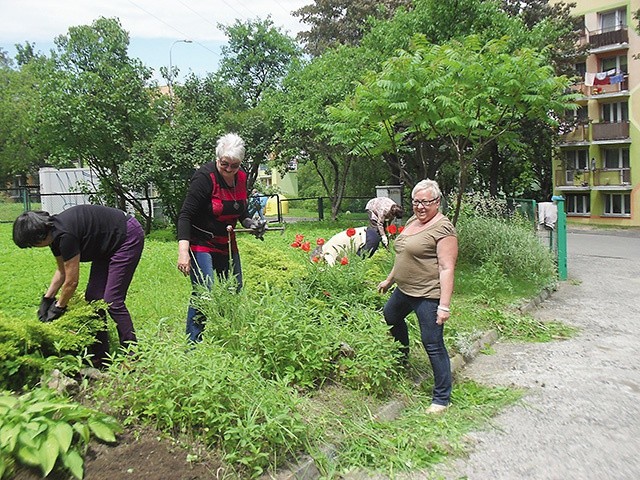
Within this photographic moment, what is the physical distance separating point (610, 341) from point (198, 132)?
46.3 feet

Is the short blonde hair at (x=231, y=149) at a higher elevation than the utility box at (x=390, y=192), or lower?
higher

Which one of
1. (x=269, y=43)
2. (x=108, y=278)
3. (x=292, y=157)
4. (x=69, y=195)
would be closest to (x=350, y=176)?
(x=269, y=43)

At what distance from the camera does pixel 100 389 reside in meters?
3.68

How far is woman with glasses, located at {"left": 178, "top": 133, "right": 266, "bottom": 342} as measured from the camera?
16.3 ft

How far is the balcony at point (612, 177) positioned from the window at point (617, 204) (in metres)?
0.76

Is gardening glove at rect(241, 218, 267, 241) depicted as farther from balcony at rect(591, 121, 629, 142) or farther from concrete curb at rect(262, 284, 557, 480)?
balcony at rect(591, 121, 629, 142)

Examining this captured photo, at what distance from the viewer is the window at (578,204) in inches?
1427

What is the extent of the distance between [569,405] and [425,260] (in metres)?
1.68

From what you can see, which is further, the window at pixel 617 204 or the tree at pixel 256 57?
the window at pixel 617 204

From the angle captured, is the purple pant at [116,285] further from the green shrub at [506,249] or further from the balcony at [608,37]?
the balcony at [608,37]

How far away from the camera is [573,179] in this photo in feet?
119

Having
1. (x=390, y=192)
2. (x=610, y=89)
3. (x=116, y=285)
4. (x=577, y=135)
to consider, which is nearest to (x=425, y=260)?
(x=116, y=285)

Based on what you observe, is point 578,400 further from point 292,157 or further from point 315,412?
point 292,157

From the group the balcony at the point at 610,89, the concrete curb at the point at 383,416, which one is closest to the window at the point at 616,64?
the balcony at the point at 610,89
